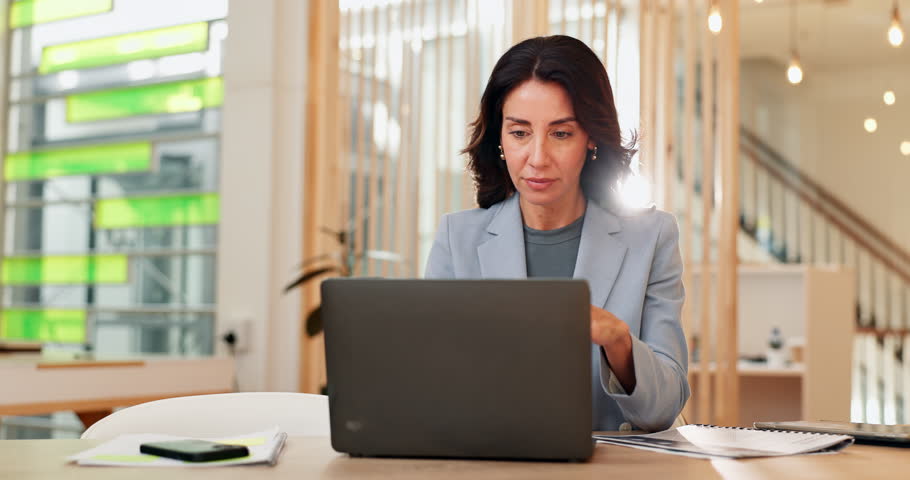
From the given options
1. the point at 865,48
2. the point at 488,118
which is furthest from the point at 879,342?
the point at 488,118

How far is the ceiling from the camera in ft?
25.6

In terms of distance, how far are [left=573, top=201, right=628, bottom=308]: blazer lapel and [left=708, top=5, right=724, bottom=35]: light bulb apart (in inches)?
77.2

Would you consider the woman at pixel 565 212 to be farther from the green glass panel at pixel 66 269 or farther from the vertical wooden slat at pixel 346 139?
the green glass panel at pixel 66 269

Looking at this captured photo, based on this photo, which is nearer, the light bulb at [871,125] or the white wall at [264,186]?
the white wall at [264,186]

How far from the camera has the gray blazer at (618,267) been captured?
1.53 metres

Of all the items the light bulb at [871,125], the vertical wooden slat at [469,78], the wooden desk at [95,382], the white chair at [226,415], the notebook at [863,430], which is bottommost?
the wooden desk at [95,382]

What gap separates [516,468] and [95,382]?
2.51m

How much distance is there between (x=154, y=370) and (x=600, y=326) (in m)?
2.57

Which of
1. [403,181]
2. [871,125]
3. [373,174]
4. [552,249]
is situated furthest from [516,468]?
[871,125]

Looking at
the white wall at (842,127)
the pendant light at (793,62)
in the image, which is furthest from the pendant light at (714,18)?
the white wall at (842,127)

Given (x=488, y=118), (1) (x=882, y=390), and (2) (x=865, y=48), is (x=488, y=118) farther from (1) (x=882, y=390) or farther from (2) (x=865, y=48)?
(2) (x=865, y=48)

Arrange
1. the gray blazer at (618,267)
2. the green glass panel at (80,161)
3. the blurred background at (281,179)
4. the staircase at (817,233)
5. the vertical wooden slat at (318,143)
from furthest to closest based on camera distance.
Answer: the staircase at (817,233) → the green glass panel at (80,161) → the vertical wooden slat at (318,143) → the blurred background at (281,179) → the gray blazer at (618,267)

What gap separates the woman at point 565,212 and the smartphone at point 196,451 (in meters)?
0.66

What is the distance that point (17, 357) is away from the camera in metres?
3.28
